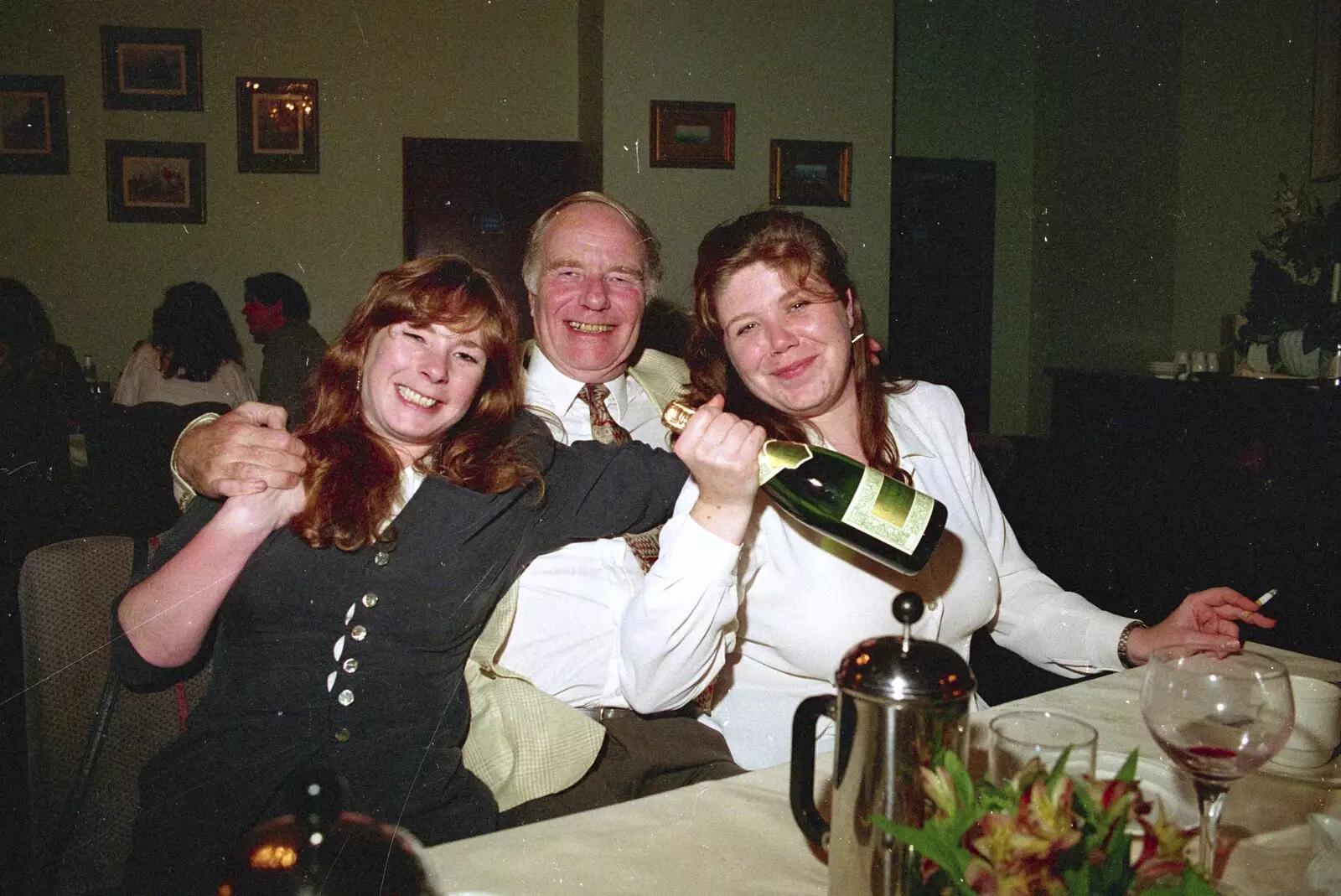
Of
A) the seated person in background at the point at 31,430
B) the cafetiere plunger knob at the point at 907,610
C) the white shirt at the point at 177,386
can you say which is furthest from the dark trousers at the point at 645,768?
the white shirt at the point at 177,386

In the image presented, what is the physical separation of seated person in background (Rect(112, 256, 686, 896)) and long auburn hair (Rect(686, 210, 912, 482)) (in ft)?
0.82

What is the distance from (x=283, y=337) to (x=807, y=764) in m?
3.03

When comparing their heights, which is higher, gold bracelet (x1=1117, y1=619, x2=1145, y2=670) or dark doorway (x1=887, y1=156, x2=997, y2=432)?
dark doorway (x1=887, y1=156, x2=997, y2=432)

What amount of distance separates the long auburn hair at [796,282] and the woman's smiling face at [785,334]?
0.04 feet

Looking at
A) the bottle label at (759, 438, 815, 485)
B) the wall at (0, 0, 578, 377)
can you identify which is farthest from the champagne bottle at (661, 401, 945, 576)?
the wall at (0, 0, 578, 377)

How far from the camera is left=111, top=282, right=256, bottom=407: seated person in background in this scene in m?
3.56

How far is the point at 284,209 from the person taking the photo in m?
4.82

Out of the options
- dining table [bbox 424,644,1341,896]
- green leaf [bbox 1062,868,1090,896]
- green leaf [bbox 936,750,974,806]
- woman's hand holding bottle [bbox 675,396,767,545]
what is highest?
woman's hand holding bottle [bbox 675,396,767,545]

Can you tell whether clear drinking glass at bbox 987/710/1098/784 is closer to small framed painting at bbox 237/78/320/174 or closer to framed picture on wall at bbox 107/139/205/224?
small framed painting at bbox 237/78/320/174

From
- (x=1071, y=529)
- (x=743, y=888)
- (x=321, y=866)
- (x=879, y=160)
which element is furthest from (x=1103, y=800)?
(x=879, y=160)

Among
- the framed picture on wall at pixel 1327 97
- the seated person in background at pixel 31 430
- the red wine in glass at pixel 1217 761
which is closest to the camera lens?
the red wine in glass at pixel 1217 761

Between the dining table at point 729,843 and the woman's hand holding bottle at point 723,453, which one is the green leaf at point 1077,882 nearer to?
the dining table at point 729,843

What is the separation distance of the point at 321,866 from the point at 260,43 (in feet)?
16.8

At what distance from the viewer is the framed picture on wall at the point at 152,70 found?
4641 mm
